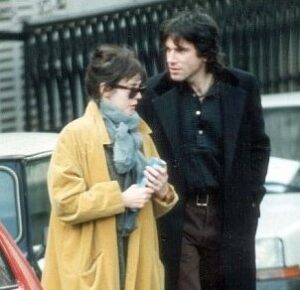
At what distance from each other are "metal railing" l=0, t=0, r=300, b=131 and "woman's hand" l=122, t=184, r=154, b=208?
817 cm

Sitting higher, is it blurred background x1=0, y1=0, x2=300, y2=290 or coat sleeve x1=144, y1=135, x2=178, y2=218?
coat sleeve x1=144, y1=135, x2=178, y2=218

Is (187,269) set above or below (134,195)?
below

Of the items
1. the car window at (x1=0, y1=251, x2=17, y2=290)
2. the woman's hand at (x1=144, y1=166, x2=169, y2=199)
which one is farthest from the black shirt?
the car window at (x1=0, y1=251, x2=17, y2=290)

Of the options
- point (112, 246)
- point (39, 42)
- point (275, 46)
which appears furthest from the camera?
point (275, 46)

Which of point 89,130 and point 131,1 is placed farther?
point 131,1

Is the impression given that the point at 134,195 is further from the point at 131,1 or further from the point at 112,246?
the point at 131,1

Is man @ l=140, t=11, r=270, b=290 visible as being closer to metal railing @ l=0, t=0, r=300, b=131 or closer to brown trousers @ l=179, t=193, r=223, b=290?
brown trousers @ l=179, t=193, r=223, b=290

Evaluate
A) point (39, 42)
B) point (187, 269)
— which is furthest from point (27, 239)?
point (39, 42)

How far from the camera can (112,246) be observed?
6820 millimetres

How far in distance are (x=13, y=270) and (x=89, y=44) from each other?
9.26 m

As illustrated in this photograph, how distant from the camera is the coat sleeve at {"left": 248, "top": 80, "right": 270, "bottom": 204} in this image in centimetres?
760

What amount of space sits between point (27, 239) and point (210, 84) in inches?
41.9

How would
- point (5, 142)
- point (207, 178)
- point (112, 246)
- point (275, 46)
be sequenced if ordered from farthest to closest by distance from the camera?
point (275, 46) → point (5, 142) → point (207, 178) → point (112, 246)

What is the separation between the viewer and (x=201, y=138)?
7426 millimetres
